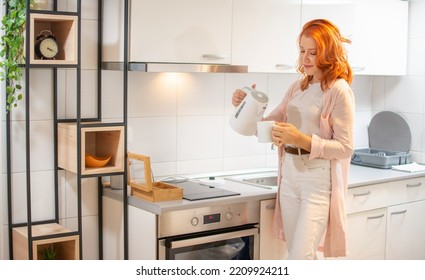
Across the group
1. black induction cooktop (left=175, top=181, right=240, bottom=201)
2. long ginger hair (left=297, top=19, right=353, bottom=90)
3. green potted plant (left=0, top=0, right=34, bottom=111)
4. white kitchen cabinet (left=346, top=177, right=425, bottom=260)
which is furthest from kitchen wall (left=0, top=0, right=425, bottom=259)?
long ginger hair (left=297, top=19, right=353, bottom=90)

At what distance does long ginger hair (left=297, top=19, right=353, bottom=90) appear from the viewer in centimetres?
295

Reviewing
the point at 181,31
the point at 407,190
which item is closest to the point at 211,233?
the point at 181,31

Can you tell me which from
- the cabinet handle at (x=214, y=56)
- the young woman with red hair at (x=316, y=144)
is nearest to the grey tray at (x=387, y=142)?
the young woman with red hair at (x=316, y=144)

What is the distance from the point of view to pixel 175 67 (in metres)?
3.14

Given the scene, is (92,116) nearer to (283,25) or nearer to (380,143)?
(283,25)

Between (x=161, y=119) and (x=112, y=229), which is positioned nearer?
(x=112, y=229)

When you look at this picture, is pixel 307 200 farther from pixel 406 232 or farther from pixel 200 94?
pixel 406 232

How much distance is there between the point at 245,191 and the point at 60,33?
3.80 ft

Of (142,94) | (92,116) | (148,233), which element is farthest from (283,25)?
(148,233)

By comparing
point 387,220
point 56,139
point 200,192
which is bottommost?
point 387,220

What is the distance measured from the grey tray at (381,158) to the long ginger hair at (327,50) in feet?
4.26

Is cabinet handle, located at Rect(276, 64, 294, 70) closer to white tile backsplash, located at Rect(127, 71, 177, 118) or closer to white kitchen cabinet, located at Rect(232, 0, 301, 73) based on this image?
white kitchen cabinet, located at Rect(232, 0, 301, 73)

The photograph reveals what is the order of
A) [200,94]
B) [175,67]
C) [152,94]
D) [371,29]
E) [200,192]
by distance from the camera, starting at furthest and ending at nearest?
[371,29] → [200,94] → [152,94] → [200,192] → [175,67]

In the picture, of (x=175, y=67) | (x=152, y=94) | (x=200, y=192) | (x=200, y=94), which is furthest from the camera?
(x=200, y=94)
